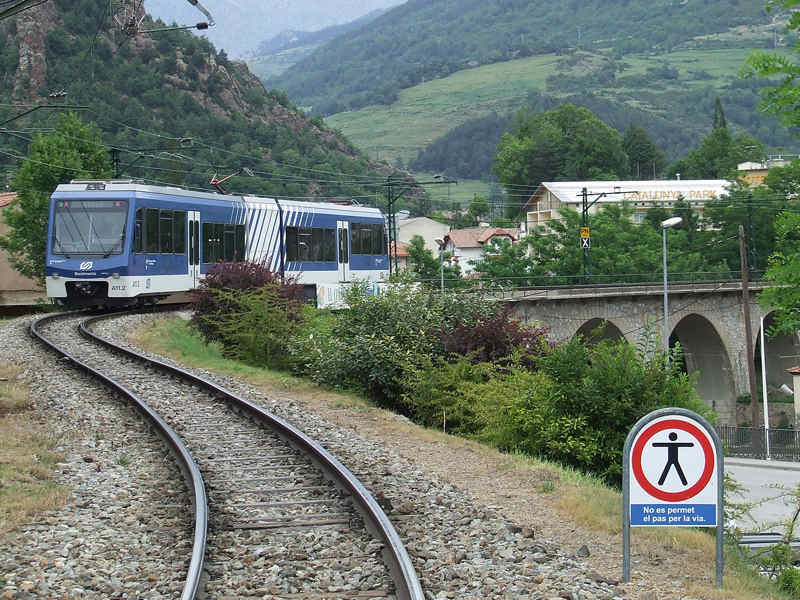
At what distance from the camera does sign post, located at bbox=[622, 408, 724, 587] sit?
22.4 feet

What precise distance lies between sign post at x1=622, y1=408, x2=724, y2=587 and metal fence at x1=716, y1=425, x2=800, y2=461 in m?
39.7

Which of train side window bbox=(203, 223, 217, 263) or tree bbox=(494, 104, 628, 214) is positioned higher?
tree bbox=(494, 104, 628, 214)

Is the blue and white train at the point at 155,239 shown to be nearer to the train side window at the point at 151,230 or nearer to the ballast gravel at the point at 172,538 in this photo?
the train side window at the point at 151,230

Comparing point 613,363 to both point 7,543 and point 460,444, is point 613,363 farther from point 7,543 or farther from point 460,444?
point 7,543

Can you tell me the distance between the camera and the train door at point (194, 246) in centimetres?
2900

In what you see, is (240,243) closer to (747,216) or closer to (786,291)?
(786,291)

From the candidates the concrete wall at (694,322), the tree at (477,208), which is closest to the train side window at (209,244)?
the concrete wall at (694,322)

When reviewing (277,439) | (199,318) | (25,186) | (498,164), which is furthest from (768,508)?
(498,164)

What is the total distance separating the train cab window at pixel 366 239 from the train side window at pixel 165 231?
9.75 metres

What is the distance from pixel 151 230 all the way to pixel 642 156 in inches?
5412

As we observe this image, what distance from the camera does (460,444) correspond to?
40.8 feet

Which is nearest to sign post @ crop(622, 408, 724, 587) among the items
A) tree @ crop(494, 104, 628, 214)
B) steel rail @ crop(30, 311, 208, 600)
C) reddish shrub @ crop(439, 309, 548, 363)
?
steel rail @ crop(30, 311, 208, 600)

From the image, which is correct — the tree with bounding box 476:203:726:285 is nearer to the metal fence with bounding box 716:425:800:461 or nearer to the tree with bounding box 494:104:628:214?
the metal fence with bounding box 716:425:800:461

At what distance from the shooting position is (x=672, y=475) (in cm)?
691
